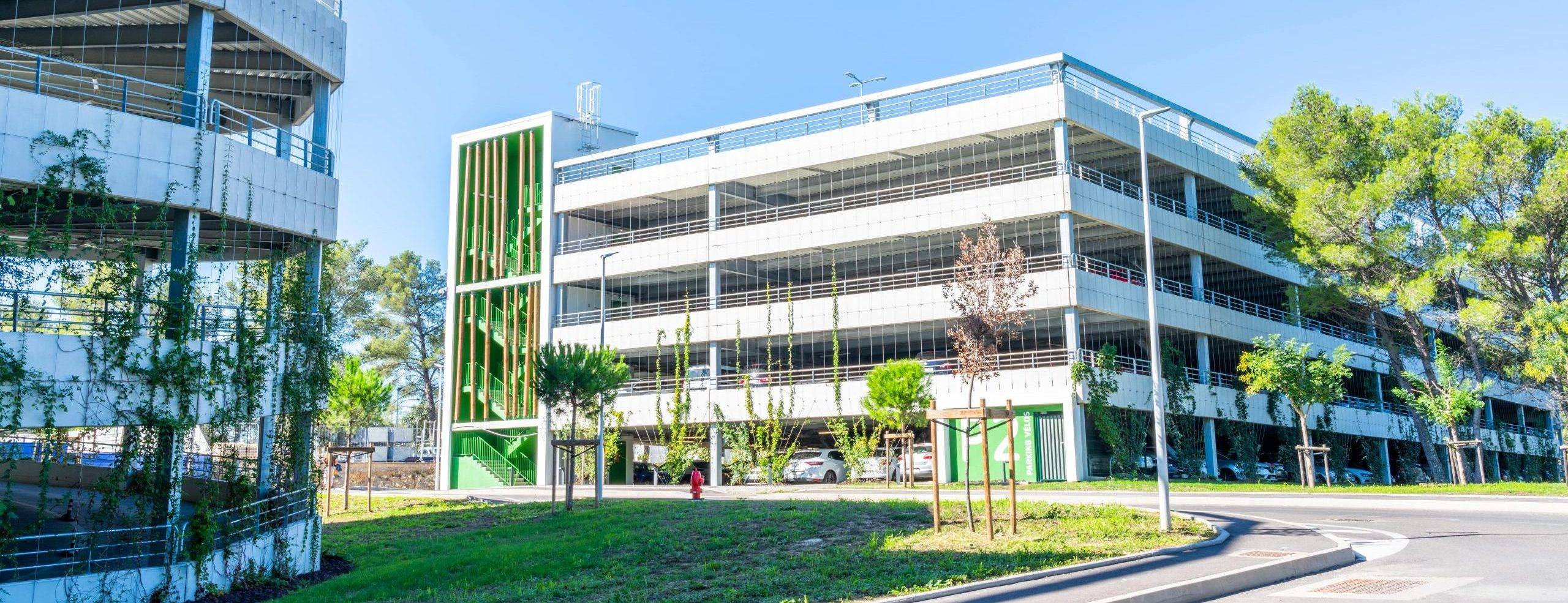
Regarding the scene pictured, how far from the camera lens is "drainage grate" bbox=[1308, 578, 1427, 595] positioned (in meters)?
12.6

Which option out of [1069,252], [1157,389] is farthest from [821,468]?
[1157,389]

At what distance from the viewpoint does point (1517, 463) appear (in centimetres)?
5912

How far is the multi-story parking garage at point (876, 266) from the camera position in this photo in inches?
1581

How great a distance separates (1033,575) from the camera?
13883mm

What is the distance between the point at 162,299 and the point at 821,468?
28258mm

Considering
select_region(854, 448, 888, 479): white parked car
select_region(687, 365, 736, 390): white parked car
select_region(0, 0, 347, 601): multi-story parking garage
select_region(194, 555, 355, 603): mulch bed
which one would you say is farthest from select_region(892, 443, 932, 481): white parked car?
select_region(0, 0, 347, 601): multi-story parking garage

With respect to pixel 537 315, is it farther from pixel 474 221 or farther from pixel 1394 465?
pixel 1394 465

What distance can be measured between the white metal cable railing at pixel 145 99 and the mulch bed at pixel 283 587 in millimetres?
6766

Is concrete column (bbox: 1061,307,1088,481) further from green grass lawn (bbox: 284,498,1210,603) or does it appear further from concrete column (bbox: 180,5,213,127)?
concrete column (bbox: 180,5,213,127)

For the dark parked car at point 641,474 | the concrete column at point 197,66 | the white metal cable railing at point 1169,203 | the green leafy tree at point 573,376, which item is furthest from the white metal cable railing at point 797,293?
the concrete column at point 197,66

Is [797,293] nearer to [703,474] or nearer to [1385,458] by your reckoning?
[703,474]

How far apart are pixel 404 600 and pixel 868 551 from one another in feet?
20.0

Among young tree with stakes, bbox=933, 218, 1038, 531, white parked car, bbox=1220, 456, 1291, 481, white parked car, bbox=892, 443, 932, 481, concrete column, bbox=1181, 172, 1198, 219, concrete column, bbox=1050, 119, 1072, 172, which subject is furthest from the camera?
concrete column, bbox=1181, 172, 1198, 219

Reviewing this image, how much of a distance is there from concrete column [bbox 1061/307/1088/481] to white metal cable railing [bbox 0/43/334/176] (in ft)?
81.4
